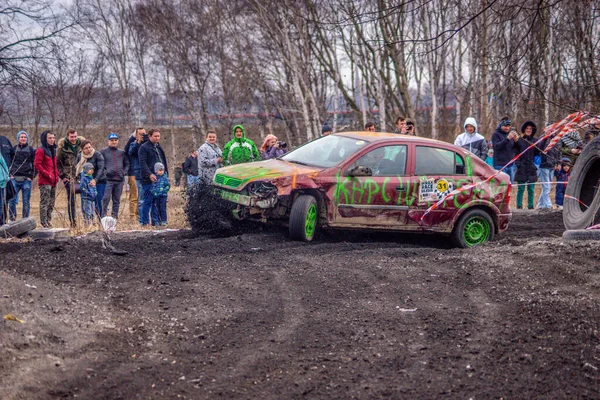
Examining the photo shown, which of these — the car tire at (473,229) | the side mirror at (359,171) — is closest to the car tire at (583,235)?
the car tire at (473,229)

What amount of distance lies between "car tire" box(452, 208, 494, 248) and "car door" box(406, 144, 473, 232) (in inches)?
8.2

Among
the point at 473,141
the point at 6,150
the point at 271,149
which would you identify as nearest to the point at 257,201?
the point at 271,149

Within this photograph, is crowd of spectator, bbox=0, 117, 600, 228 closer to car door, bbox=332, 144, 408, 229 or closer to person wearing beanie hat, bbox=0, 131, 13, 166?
person wearing beanie hat, bbox=0, 131, 13, 166

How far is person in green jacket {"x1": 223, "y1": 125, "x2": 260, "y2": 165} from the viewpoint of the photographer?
45.7ft

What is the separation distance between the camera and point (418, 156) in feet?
38.1

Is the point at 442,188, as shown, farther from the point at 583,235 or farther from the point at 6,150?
the point at 6,150

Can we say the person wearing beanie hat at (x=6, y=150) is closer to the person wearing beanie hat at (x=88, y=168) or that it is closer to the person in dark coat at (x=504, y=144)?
the person wearing beanie hat at (x=88, y=168)

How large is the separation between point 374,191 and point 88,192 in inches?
227

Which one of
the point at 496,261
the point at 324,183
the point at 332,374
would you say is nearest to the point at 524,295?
the point at 496,261

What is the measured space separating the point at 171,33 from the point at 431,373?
1362 inches

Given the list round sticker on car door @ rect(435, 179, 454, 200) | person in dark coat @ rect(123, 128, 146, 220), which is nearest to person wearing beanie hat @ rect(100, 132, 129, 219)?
person in dark coat @ rect(123, 128, 146, 220)

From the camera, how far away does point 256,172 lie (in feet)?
36.3

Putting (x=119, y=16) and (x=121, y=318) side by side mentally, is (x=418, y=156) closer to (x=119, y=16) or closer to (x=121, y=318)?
(x=121, y=318)

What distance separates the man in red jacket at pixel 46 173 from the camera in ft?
46.4
